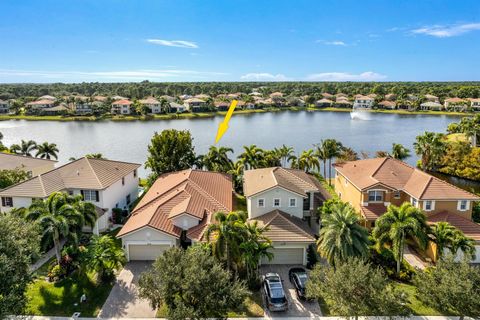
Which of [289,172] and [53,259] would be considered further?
[289,172]

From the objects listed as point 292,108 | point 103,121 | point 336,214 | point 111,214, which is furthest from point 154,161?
point 292,108

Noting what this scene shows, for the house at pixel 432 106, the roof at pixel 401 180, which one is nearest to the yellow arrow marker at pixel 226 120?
the roof at pixel 401 180

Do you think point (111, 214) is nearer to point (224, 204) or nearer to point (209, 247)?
point (224, 204)

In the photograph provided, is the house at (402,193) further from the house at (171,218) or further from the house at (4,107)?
the house at (4,107)

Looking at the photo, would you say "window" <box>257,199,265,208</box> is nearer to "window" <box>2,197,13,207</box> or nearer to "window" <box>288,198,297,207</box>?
"window" <box>288,198,297,207</box>

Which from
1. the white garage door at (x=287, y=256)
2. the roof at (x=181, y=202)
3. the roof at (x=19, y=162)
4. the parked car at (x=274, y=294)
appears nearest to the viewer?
the parked car at (x=274, y=294)

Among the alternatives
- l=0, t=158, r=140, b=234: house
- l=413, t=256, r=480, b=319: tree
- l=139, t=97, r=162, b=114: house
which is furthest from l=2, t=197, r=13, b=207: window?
l=139, t=97, r=162, b=114: house
